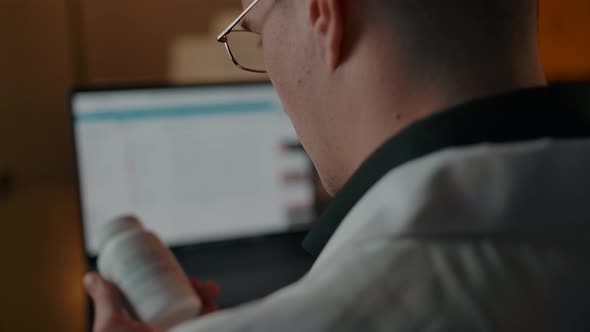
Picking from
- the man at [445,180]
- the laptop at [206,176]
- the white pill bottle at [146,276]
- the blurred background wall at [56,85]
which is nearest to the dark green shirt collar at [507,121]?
the man at [445,180]

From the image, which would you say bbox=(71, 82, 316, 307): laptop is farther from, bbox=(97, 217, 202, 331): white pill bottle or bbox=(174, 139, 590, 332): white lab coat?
bbox=(174, 139, 590, 332): white lab coat

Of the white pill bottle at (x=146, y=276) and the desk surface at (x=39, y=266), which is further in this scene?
the desk surface at (x=39, y=266)

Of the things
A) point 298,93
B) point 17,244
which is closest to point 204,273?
point 17,244

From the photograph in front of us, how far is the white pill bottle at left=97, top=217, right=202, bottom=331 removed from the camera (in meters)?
0.53

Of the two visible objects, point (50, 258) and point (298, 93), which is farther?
point (50, 258)

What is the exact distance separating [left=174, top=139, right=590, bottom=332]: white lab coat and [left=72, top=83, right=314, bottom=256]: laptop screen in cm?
69

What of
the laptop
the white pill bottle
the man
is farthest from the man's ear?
the laptop

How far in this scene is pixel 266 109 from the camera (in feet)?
3.47

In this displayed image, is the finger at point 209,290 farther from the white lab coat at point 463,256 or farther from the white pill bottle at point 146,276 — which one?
the white lab coat at point 463,256

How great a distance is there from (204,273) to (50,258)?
221 mm

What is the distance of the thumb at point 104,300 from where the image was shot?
505mm

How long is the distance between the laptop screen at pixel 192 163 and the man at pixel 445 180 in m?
0.63

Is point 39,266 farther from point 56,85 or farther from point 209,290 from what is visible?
point 209,290

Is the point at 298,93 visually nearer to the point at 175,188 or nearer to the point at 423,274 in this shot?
the point at 423,274
